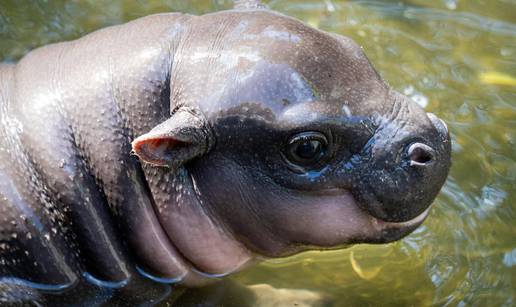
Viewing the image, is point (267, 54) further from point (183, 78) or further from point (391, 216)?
point (391, 216)

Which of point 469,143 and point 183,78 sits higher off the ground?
point 183,78

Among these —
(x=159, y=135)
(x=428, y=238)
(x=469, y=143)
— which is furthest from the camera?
(x=469, y=143)

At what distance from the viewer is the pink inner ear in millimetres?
4484

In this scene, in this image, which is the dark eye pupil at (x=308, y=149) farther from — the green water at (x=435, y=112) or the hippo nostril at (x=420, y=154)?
the green water at (x=435, y=112)

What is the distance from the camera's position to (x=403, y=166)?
15.1 feet

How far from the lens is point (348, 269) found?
5996 millimetres

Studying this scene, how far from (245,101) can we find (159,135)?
0.54 metres

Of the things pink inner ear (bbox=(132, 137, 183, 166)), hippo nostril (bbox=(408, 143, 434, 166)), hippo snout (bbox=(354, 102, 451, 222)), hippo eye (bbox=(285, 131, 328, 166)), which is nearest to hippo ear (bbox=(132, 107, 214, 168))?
pink inner ear (bbox=(132, 137, 183, 166))

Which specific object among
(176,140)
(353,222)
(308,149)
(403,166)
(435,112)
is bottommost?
(435,112)

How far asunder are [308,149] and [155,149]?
2.87 ft

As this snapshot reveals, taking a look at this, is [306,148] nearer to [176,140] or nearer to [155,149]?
[176,140]

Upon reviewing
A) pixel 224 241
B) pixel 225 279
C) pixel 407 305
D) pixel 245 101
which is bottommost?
pixel 407 305

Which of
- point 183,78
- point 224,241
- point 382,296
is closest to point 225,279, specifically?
point 224,241

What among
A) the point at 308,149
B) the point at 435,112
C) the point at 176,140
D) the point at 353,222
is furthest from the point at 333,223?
the point at 435,112
